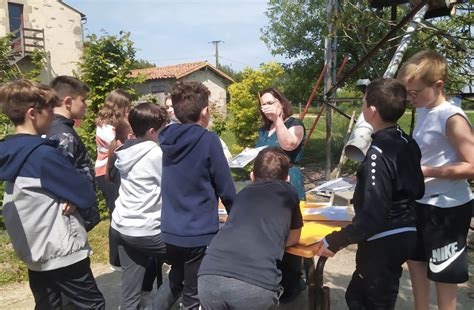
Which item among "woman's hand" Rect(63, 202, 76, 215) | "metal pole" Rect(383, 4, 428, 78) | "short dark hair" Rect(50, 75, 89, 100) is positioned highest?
"metal pole" Rect(383, 4, 428, 78)

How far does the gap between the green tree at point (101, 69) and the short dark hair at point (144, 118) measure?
3.61 metres

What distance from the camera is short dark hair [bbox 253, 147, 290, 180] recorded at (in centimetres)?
205

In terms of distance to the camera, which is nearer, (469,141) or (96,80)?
(469,141)

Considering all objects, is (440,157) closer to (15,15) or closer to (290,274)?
(290,274)

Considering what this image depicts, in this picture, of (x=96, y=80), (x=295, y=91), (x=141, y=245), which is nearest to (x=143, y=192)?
(x=141, y=245)

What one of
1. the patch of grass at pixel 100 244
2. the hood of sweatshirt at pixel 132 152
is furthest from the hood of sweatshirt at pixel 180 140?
the patch of grass at pixel 100 244

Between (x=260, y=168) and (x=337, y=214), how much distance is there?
74 centimetres

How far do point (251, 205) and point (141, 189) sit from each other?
854 mm

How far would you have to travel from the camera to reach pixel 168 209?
86.9 inches

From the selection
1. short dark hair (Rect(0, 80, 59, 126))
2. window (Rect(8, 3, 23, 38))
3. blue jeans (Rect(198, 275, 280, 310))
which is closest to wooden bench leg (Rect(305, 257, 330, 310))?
blue jeans (Rect(198, 275, 280, 310))

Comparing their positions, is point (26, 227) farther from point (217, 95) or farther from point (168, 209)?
point (217, 95)

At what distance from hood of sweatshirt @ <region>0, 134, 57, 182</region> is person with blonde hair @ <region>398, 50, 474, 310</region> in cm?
191

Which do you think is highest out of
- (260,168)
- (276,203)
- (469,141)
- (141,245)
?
(469,141)

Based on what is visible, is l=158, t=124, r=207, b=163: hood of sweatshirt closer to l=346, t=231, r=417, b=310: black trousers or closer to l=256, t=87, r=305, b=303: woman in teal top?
l=256, t=87, r=305, b=303: woman in teal top
